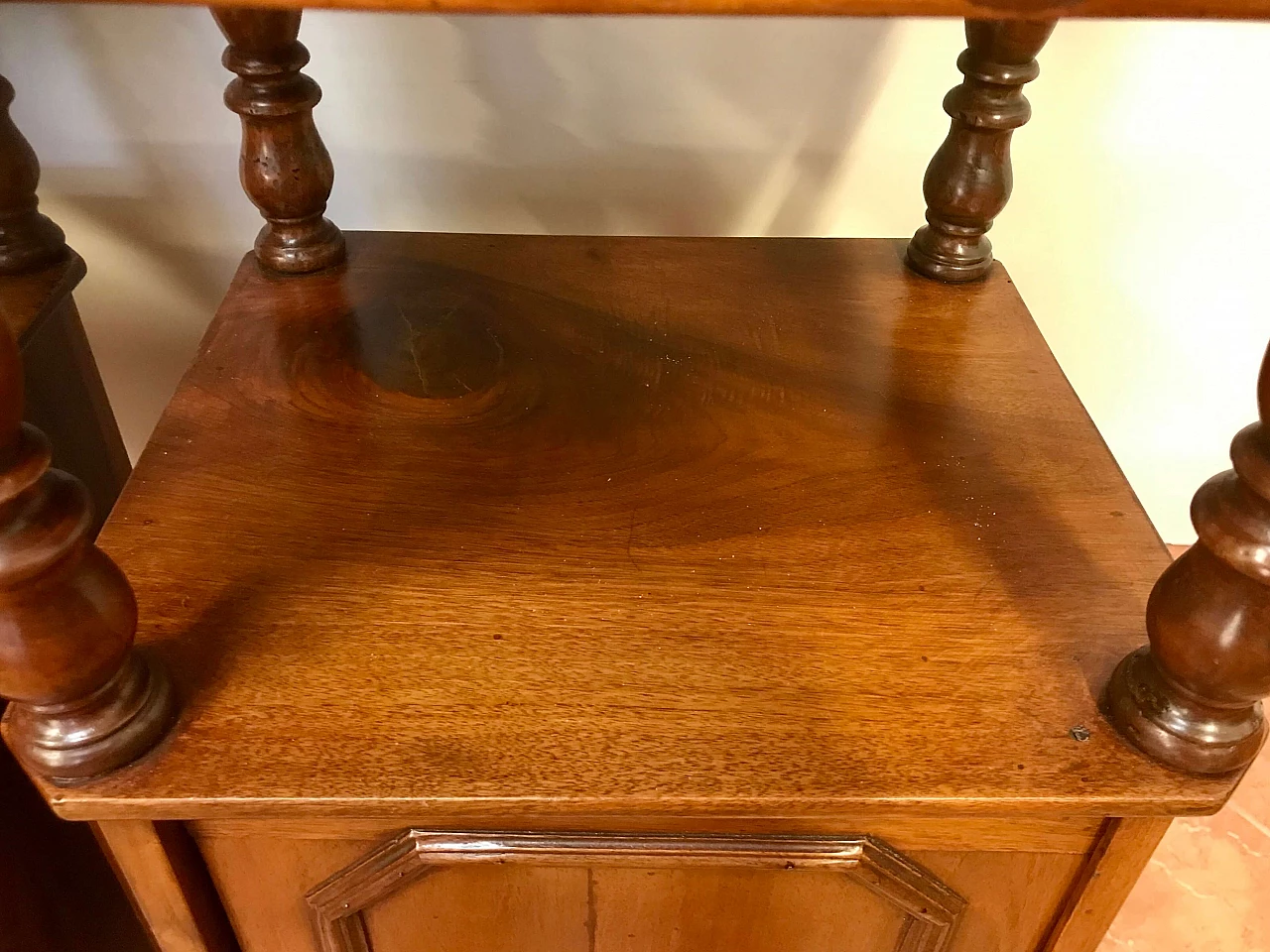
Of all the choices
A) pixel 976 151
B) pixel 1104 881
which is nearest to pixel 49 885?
pixel 1104 881

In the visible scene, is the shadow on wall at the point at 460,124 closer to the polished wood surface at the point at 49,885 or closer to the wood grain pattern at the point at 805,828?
the polished wood surface at the point at 49,885

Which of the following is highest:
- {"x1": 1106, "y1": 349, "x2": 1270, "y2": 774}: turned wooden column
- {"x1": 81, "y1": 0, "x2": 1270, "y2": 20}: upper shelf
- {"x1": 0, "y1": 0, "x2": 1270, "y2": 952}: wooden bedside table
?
{"x1": 81, "y1": 0, "x2": 1270, "y2": 20}: upper shelf

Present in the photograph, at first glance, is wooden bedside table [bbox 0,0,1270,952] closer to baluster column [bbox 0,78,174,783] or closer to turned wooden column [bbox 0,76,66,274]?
baluster column [bbox 0,78,174,783]

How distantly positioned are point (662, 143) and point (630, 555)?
0.50 m

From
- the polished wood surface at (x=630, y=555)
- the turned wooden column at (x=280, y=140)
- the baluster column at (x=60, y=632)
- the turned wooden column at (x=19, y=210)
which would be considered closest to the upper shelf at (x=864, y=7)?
the baluster column at (x=60, y=632)

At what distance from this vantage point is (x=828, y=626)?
0.52 metres

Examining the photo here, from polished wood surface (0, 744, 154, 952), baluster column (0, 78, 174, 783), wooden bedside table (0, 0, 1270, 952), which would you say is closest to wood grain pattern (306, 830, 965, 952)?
wooden bedside table (0, 0, 1270, 952)

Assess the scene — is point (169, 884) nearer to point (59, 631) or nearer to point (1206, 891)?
point (59, 631)

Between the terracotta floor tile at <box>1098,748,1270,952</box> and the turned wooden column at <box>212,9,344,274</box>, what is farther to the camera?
the terracotta floor tile at <box>1098,748,1270,952</box>

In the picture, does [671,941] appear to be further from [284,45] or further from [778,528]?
[284,45]

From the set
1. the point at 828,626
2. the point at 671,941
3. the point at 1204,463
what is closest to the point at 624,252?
the point at 828,626

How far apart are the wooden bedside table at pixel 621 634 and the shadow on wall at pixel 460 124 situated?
197 mm

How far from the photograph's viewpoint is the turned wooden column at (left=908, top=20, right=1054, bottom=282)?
2.25 ft

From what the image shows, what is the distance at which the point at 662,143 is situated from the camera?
36.5 inches
